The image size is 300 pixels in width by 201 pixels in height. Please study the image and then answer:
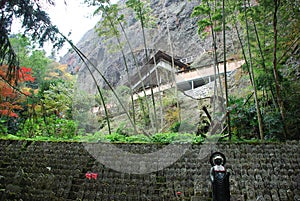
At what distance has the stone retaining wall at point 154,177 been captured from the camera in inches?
169

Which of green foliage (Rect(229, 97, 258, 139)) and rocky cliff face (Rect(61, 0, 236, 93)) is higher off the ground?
rocky cliff face (Rect(61, 0, 236, 93))

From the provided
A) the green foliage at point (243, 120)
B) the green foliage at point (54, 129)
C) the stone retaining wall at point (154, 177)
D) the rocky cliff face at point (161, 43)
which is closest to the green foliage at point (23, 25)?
the stone retaining wall at point (154, 177)

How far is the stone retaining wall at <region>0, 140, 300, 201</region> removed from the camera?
428 centimetres

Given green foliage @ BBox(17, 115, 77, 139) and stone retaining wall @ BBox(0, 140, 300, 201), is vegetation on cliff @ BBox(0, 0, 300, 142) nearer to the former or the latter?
green foliage @ BBox(17, 115, 77, 139)

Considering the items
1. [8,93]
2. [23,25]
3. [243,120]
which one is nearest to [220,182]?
[23,25]

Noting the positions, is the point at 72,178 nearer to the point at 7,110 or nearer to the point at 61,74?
the point at 7,110

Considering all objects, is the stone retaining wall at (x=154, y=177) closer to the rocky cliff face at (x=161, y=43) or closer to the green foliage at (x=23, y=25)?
the green foliage at (x=23, y=25)

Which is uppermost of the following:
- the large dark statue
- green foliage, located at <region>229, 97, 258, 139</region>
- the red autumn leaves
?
the red autumn leaves

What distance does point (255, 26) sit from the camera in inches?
272

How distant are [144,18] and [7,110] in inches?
190

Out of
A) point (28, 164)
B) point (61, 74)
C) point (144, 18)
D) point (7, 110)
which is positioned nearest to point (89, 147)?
point (28, 164)

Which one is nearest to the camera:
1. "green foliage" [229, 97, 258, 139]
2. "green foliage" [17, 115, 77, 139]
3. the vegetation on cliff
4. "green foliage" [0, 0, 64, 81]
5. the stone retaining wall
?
"green foliage" [0, 0, 64, 81]

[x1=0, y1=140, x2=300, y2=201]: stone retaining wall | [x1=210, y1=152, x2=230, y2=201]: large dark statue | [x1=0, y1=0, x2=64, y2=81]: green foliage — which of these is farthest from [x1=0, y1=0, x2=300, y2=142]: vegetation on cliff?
[x1=210, y1=152, x2=230, y2=201]: large dark statue

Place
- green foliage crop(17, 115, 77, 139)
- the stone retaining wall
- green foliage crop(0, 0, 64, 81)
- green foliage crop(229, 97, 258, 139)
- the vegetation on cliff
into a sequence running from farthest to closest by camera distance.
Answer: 1. green foliage crop(17, 115, 77, 139)
2. green foliage crop(229, 97, 258, 139)
3. the vegetation on cliff
4. the stone retaining wall
5. green foliage crop(0, 0, 64, 81)
